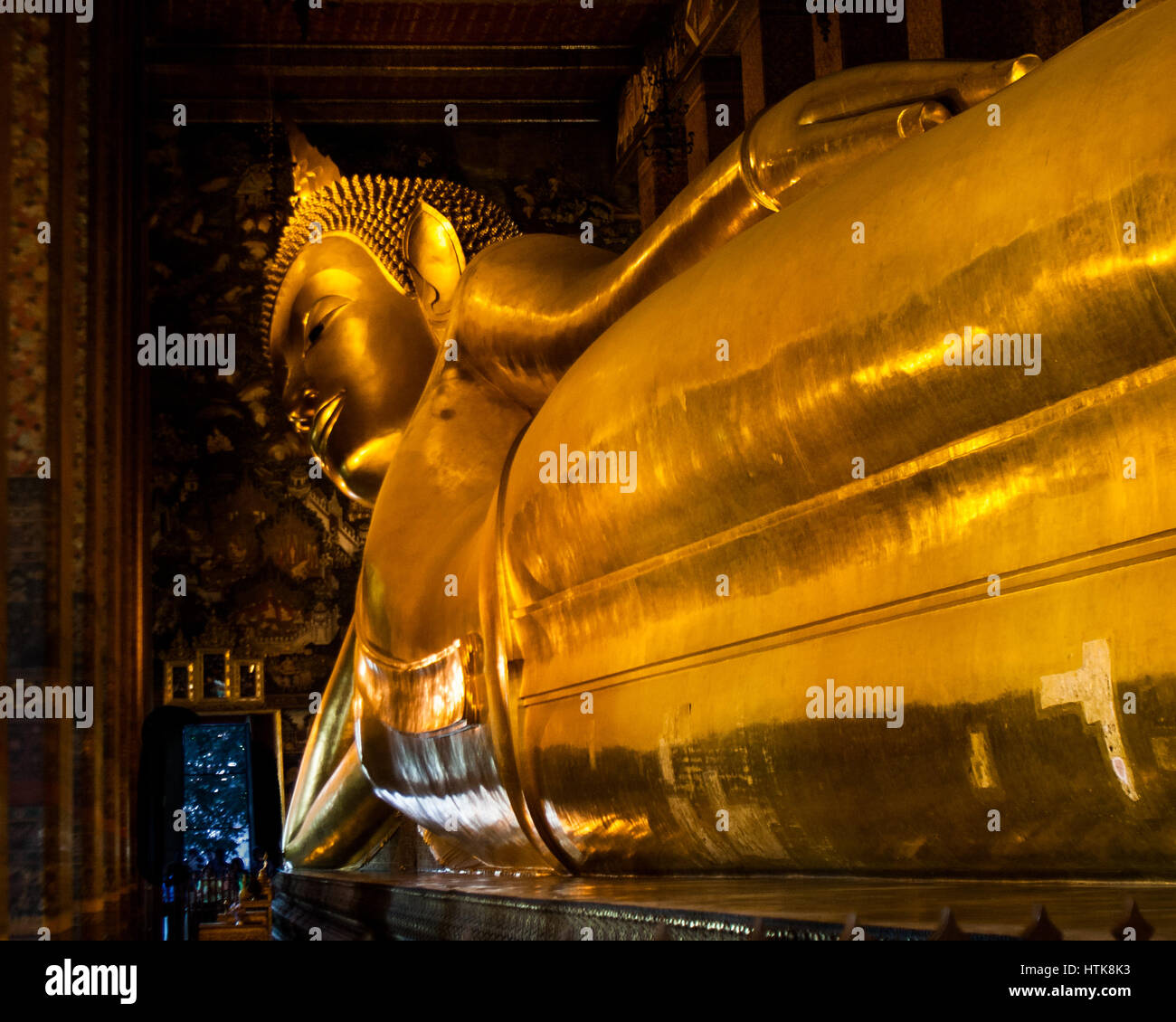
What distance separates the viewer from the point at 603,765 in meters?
1.66

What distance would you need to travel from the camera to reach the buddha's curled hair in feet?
10.3

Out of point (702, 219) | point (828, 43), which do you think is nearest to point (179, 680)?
point (828, 43)

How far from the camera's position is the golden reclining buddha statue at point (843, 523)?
3.31 feet

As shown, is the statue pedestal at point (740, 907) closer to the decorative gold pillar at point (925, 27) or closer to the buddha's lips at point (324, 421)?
the buddha's lips at point (324, 421)

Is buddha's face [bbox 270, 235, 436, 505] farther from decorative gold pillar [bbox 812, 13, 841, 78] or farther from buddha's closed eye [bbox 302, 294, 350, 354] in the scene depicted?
decorative gold pillar [bbox 812, 13, 841, 78]

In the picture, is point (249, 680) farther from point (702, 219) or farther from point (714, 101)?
point (702, 219)

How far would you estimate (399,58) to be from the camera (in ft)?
31.0

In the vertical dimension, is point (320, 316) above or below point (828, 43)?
below

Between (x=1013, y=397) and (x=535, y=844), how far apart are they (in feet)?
3.55

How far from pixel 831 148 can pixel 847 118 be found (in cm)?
4

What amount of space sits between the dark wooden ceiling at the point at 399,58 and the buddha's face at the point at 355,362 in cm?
633

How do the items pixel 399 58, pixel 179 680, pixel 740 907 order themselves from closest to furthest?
pixel 740 907 → pixel 179 680 → pixel 399 58

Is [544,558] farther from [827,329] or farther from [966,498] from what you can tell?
[966,498]
